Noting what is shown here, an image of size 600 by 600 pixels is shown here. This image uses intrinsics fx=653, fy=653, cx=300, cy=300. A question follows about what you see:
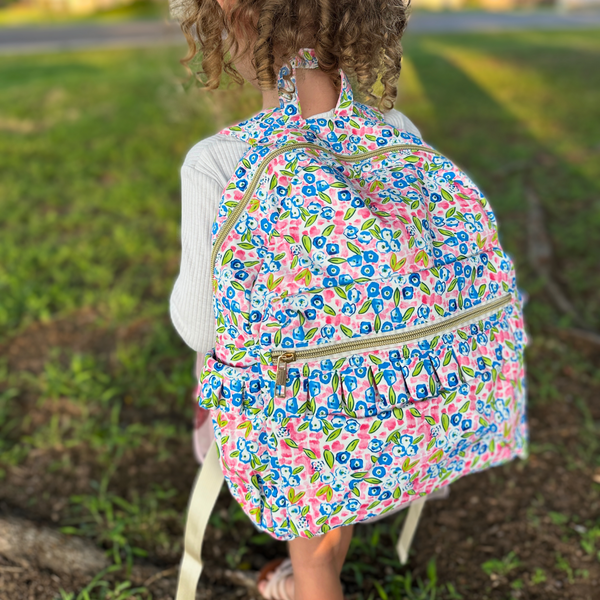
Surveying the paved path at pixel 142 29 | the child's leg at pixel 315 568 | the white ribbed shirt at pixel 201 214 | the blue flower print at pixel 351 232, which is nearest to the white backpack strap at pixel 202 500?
the child's leg at pixel 315 568

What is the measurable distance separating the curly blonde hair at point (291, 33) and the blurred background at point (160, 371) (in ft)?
0.94

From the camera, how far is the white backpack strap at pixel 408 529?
1.82m

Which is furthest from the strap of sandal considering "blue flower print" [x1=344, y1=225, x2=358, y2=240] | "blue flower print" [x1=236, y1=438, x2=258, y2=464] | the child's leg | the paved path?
the paved path

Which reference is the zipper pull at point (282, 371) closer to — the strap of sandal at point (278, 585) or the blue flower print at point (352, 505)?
the blue flower print at point (352, 505)

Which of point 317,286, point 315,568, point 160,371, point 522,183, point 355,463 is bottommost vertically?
point 522,183

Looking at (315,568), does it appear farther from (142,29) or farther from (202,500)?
(142,29)

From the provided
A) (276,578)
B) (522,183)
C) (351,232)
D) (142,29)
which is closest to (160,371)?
(276,578)

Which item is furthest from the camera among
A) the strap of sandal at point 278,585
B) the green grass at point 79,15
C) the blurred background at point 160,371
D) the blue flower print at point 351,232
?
the green grass at point 79,15

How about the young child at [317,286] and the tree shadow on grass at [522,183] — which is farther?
the tree shadow on grass at [522,183]

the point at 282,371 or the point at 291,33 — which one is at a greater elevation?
the point at 291,33

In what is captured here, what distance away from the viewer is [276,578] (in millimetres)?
1822

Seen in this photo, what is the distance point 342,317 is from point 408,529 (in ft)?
2.98

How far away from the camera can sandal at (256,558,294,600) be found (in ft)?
5.87

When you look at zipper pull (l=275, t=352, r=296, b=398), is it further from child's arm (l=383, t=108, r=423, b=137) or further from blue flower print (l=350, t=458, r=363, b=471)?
child's arm (l=383, t=108, r=423, b=137)
